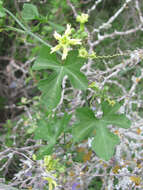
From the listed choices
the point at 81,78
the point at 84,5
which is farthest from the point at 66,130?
the point at 84,5

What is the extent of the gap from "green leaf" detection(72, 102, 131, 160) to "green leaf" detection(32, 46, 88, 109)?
131 mm

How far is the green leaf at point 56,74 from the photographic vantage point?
104cm

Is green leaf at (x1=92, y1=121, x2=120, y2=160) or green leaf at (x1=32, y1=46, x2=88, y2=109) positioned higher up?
green leaf at (x1=32, y1=46, x2=88, y2=109)

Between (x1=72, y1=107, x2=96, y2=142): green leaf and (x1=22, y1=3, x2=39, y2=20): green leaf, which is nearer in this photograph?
(x1=72, y1=107, x2=96, y2=142): green leaf

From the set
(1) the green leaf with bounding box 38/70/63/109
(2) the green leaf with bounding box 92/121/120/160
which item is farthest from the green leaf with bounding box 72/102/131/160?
(1) the green leaf with bounding box 38/70/63/109

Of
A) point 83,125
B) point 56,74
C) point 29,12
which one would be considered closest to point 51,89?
point 56,74

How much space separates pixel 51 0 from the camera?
2.35 m

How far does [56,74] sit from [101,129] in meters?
0.32

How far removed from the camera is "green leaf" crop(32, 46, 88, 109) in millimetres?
1041

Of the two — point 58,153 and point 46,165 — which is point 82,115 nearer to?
point 46,165

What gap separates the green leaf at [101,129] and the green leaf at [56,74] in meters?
0.13

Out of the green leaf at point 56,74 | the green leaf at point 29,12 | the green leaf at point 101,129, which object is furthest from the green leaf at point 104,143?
the green leaf at point 29,12

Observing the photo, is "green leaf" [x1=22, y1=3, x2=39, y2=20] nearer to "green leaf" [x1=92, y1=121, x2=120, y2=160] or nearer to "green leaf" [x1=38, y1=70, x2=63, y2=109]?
"green leaf" [x1=38, y1=70, x2=63, y2=109]

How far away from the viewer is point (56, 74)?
108cm
